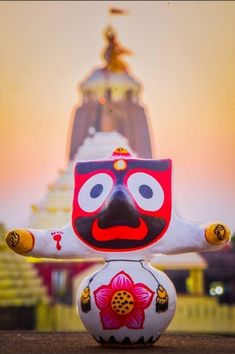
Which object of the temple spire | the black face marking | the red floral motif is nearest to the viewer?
the red floral motif

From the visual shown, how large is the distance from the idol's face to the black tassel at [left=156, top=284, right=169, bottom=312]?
0.27 meters

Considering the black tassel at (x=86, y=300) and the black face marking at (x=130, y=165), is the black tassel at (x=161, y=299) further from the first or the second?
the black face marking at (x=130, y=165)

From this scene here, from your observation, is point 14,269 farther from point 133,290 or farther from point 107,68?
point 133,290

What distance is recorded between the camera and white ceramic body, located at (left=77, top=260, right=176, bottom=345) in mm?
5078

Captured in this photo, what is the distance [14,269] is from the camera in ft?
32.3

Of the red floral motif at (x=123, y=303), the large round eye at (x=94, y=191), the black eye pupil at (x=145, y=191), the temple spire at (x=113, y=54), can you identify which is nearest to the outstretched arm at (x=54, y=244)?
the large round eye at (x=94, y=191)

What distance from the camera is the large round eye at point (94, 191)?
5246 mm

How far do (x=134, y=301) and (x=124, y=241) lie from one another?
35 cm

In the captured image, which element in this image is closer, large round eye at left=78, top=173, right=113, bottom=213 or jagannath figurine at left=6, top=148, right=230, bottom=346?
jagannath figurine at left=6, top=148, right=230, bottom=346

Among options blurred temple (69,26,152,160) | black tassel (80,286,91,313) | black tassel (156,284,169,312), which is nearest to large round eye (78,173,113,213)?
black tassel (80,286,91,313)

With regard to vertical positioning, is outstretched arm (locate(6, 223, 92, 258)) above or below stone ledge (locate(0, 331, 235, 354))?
above

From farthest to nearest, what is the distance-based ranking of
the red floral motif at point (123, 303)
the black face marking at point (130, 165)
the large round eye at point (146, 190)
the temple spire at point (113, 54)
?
the temple spire at point (113, 54) < the black face marking at point (130, 165) < the large round eye at point (146, 190) < the red floral motif at point (123, 303)

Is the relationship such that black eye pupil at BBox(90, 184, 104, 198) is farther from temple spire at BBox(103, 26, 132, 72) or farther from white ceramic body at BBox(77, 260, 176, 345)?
temple spire at BBox(103, 26, 132, 72)

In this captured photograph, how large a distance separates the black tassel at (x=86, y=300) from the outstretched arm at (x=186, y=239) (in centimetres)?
46
